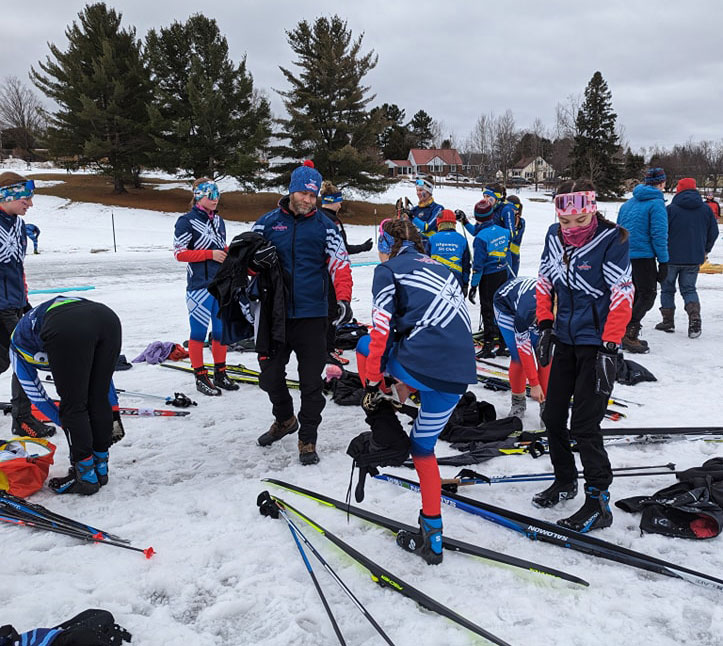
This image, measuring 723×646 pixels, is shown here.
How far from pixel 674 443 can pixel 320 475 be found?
3.02 m

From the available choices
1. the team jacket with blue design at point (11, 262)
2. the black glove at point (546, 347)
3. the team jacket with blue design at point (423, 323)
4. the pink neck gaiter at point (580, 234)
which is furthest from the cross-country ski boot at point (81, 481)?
the pink neck gaiter at point (580, 234)

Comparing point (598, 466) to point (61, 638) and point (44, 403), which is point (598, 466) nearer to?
point (61, 638)

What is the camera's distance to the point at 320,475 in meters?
4.18

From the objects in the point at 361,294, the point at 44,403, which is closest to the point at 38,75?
the point at 361,294

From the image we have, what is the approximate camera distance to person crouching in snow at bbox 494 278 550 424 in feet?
15.7

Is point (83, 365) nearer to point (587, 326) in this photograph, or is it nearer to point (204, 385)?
point (204, 385)

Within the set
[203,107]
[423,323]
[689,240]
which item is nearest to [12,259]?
[423,323]

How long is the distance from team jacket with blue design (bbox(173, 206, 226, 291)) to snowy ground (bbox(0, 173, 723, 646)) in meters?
1.44

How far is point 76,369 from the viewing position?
11.5 ft

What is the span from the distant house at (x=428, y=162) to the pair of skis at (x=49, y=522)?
2656 inches

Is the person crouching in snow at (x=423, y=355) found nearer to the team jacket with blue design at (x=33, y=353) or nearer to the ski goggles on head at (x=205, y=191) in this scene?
the team jacket with blue design at (x=33, y=353)

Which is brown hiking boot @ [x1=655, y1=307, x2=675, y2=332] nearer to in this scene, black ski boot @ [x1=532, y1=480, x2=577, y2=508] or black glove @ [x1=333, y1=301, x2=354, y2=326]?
black ski boot @ [x1=532, y1=480, x2=577, y2=508]

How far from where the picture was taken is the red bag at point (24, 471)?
3.75 meters

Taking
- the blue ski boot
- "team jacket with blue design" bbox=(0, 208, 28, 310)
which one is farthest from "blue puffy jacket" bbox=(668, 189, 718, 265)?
"team jacket with blue design" bbox=(0, 208, 28, 310)
